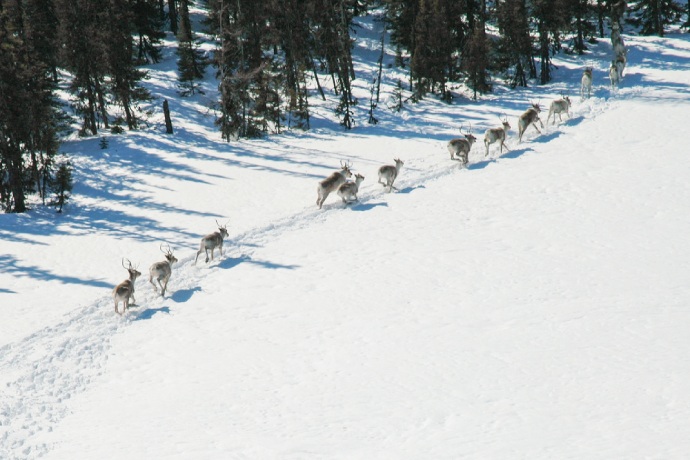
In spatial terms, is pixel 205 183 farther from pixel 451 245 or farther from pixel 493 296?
pixel 493 296

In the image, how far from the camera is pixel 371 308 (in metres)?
16.2

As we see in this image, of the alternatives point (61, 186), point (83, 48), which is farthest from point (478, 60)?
point (61, 186)

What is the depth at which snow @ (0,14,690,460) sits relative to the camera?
1107 centimetres

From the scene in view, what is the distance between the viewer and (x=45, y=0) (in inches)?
1897

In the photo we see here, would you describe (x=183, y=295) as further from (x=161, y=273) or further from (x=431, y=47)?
(x=431, y=47)

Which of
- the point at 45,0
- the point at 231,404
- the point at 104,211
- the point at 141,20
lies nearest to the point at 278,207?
the point at 104,211

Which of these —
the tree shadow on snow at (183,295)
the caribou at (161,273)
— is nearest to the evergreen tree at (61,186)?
the caribou at (161,273)

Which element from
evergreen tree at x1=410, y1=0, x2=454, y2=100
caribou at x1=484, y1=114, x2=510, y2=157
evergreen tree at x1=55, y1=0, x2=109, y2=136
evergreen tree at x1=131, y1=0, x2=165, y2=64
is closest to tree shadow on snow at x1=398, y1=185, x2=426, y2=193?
caribou at x1=484, y1=114, x2=510, y2=157

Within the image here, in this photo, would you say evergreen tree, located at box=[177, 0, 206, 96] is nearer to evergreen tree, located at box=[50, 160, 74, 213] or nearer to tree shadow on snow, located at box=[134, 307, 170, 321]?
evergreen tree, located at box=[50, 160, 74, 213]

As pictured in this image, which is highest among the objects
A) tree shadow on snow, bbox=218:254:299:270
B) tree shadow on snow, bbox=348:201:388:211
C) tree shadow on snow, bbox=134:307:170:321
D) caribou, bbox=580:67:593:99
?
caribou, bbox=580:67:593:99

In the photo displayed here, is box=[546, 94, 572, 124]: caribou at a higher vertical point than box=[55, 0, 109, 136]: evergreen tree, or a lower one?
lower

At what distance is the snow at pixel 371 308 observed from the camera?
11070 millimetres

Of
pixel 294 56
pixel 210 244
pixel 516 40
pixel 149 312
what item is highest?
pixel 516 40

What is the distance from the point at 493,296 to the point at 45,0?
153 ft
